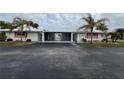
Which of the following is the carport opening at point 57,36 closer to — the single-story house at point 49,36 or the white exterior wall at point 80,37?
the single-story house at point 49,36

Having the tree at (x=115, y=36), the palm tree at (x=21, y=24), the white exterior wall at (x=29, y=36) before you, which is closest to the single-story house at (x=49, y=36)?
the white exterior wall at (x=29, y=36)

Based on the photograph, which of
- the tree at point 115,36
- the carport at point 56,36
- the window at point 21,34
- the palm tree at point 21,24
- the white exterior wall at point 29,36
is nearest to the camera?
the tree at point 115,36

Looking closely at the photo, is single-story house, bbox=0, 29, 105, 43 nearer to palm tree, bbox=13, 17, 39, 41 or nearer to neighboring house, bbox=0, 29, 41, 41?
neighboring house, bbox=0, 29, 41, 41

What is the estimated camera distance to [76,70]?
8.53 meters

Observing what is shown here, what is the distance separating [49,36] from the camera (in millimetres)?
26172

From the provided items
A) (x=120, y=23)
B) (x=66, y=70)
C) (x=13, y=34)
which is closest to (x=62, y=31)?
(x=13, y=34)

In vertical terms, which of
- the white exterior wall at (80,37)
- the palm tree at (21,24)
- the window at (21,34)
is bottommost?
the white exterior wall at (80,37)

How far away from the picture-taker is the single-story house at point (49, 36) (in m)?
21.6

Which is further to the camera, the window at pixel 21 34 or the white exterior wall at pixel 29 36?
the window at pixel 21 34

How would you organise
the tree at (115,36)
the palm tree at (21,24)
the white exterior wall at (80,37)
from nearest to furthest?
1. the tree at (115,36)
2. the palm tree at (21,24)
3. the white exterior wall at (80,37)
